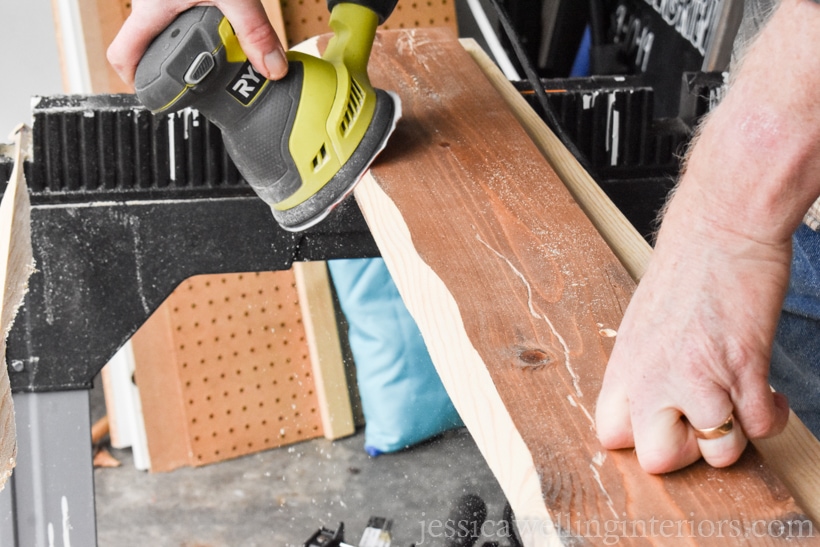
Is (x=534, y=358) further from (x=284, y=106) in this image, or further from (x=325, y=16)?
(x=325, y=16)

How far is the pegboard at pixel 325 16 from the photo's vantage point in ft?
7.66

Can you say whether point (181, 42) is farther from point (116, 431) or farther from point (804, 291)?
point (116, 431)

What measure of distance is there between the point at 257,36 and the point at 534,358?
49 centimetres

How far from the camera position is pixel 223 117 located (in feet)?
3.19

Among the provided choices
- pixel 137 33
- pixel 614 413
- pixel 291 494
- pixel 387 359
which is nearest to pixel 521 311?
pixel 614 413

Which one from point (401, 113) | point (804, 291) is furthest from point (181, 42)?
point (804, 291)

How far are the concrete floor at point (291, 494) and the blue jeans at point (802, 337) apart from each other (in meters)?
1.31

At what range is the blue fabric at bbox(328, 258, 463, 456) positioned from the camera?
2402mm

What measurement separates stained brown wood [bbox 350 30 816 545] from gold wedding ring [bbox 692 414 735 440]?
0.14 feet

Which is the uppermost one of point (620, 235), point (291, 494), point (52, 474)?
point (620, 235)

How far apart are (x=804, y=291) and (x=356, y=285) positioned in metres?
1.59

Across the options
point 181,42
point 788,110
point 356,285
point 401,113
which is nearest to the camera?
point 788,110

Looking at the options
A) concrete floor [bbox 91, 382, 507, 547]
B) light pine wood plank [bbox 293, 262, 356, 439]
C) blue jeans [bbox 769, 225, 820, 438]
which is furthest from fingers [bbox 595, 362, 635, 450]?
light pine wood plank [bbox 293, 262, 356, 439]

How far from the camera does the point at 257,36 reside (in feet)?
2.98
